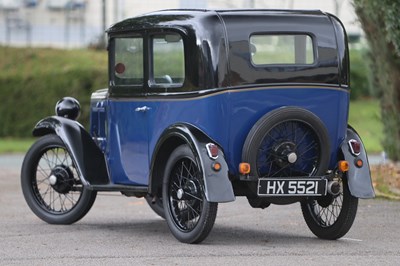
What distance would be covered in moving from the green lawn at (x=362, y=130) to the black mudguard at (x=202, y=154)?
11.5 m

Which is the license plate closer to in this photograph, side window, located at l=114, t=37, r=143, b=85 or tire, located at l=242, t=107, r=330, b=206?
tire, located at l=242, t=107, r=330, b=206

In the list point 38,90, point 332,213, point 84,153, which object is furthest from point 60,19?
point 332,213

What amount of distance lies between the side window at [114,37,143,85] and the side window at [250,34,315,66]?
44.1 inches

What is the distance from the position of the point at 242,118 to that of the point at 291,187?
66 centimetres

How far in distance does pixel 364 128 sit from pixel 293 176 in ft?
61.3

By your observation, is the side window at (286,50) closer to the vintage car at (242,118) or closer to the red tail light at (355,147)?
the vintage car at (242,118)

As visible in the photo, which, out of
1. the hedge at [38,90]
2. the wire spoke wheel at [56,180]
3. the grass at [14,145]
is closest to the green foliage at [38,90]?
the hedge at [38,90]

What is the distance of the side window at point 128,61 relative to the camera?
10.7 meters

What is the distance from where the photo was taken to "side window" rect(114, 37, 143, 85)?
1074 cm

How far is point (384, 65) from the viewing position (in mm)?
15938

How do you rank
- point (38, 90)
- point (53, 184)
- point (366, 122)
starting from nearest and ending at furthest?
point (53, 184) → point (38, 90) → point (366, 122)

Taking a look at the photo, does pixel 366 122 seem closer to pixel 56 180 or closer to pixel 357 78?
pixel 357 78

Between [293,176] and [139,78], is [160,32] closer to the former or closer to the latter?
[139,78]

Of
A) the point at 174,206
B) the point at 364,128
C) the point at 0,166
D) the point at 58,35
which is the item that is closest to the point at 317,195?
the point at 174,206
